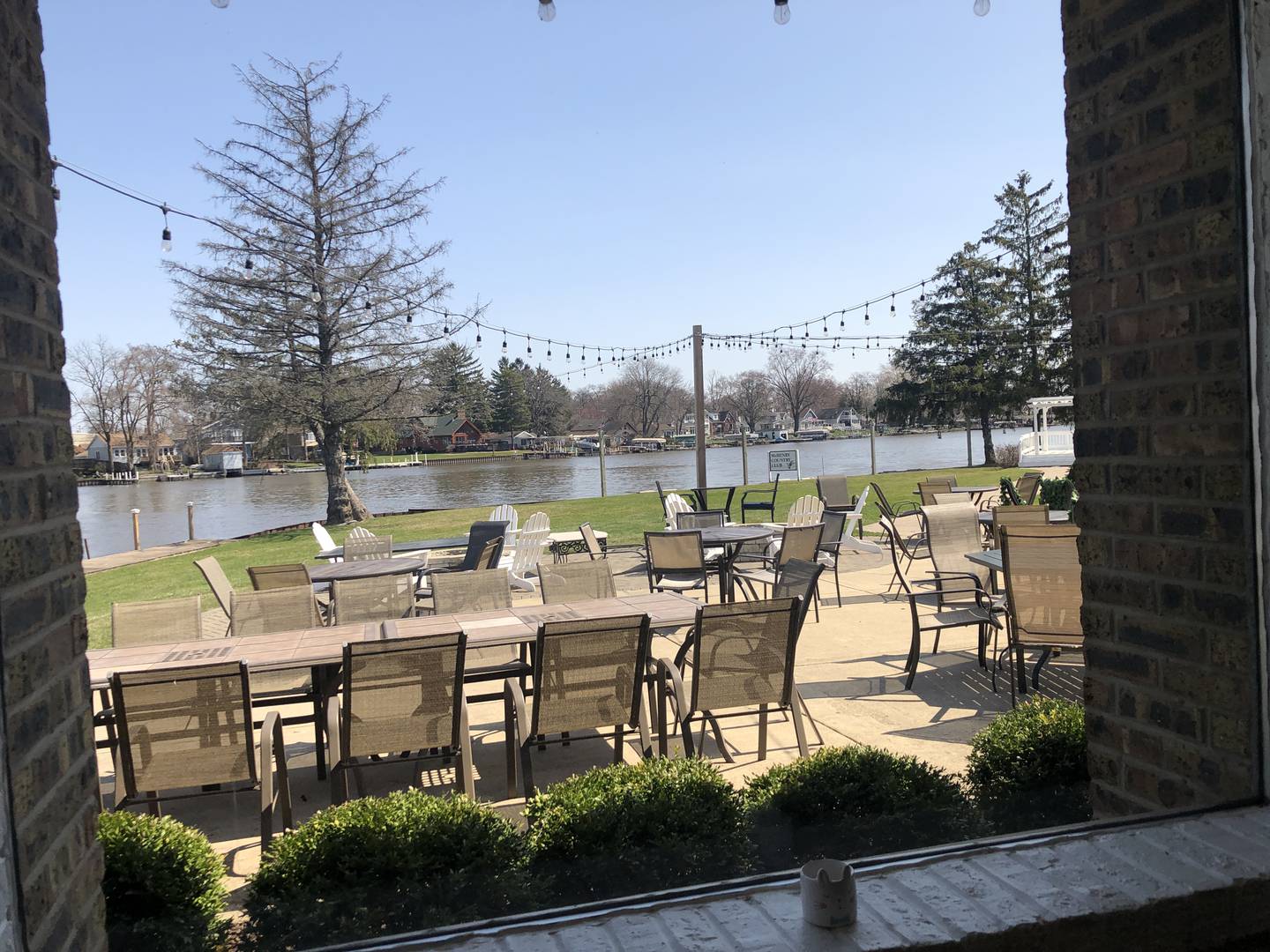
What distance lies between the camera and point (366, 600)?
17.3 ft

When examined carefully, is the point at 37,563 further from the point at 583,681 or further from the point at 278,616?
the point at 278,616

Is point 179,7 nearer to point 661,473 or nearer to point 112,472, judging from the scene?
point 661,473

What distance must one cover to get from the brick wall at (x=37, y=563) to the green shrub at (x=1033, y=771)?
6.18 feet

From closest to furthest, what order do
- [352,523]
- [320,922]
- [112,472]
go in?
1. [320,922]
2. [352,523]
3. [112,472]

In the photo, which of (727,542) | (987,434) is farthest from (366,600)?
(987,434)

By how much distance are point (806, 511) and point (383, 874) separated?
24.3 feet

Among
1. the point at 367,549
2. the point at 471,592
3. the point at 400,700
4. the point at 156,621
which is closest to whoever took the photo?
the point at 400,700

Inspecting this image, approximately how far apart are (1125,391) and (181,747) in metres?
3.14

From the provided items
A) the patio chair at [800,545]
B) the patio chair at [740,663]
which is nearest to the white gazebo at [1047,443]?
the patio chair at [800,545]

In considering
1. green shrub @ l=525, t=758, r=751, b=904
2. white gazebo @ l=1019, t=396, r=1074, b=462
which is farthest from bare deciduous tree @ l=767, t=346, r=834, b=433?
green shrub @ l=525, t=758, r=751, b=904

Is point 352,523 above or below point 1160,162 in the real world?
below

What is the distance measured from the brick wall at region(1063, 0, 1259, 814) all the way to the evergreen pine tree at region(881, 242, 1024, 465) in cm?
3191

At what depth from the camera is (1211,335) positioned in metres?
1.66

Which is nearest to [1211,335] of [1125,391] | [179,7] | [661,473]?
[1125,391]
